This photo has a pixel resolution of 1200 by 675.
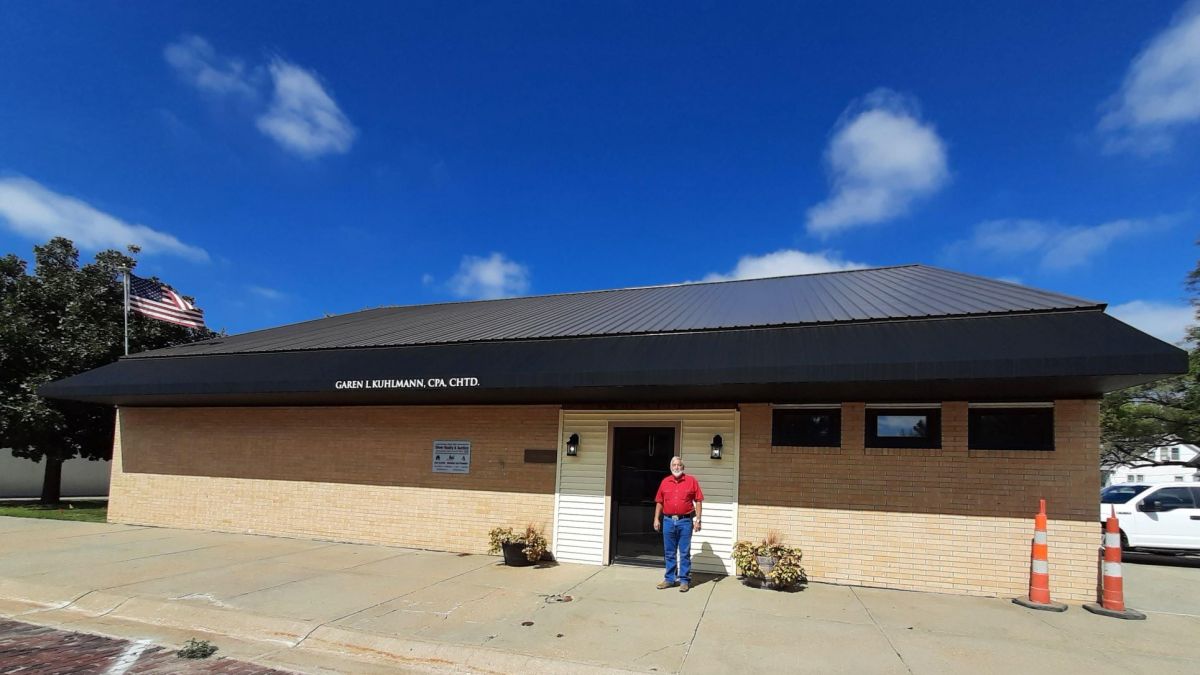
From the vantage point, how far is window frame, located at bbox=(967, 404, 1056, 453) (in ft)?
28.0

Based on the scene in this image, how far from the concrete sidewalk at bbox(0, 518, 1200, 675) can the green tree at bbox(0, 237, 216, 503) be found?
1084 centimetres

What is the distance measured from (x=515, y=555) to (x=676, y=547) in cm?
270

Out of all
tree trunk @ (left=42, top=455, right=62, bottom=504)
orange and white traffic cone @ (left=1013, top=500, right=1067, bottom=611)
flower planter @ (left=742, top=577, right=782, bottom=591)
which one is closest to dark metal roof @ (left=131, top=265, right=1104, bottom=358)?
orange and white traffic cone @ (left=1013, top=500, right=1067, bottom=611)

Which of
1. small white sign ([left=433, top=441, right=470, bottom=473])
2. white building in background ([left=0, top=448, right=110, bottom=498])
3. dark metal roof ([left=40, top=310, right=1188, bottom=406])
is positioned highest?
dark metal roof ([left=40, top=310, right=1188, bottom=406])

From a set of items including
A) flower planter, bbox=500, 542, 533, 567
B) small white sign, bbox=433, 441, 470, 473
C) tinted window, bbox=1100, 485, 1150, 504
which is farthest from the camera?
tinted window, bbox=1100, 485, 1150, 504

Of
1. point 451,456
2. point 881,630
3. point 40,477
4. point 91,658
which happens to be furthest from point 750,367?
point 40,477

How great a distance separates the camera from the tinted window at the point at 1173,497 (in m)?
13.3

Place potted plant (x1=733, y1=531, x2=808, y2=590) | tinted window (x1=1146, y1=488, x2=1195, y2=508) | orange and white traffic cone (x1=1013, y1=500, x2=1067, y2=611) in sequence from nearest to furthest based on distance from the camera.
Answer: orange and white traffic cone (x1=1013, y1=500, x2=1067, y2=611) < potted plant (x1=733, y1=531, x2=808, y2=590) < tinted window (x1=1146, y1=488, x2=1195, y2=508)

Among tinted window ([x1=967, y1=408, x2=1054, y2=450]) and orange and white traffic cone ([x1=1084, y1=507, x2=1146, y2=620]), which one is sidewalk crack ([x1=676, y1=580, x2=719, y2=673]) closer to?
tinted window ([x1=967, y1=408, x2=1054, y2=450])

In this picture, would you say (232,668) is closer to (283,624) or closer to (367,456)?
(283,624)

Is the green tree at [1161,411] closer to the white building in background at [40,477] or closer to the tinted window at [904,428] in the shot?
the tinted window at [904,428]

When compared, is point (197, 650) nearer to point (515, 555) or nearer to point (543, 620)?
point (543, 620)

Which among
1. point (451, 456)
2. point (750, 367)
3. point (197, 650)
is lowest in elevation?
point (197, 650)

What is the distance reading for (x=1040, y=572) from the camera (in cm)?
790
